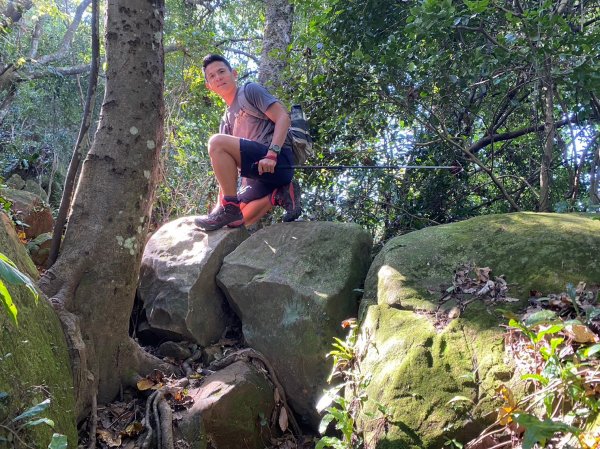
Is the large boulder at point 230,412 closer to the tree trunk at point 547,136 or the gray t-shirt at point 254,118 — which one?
the gray t-shirt at point 254,118

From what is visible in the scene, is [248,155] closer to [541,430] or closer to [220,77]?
[220,77]

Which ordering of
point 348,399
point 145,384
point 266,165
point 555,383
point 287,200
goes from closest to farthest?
point 555,383, point 348,399, point 145,384, point 266,165, point 287,200

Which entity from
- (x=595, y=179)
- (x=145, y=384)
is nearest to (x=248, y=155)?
(x=145, y=384)

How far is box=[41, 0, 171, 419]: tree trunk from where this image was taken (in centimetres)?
348

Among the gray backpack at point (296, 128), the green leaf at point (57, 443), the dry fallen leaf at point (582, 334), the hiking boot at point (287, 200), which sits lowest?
the green leaf at point (57, 443)

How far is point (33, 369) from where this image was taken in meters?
2.56

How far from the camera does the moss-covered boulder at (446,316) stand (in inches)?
106

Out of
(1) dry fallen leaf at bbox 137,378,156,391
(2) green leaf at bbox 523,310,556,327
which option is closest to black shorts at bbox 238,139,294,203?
(1) dry fallen leaf at bbox 137,378,156,391

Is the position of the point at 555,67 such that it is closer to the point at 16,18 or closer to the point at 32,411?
the point at 32,411

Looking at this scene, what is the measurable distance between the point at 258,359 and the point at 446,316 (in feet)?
4.97

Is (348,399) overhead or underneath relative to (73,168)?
underneath

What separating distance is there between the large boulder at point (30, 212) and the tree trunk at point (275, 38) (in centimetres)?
286

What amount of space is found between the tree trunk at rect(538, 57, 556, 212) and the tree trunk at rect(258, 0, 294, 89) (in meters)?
2.96

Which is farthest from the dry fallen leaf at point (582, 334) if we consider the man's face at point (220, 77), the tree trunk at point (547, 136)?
the man's face at point (220, 77)
